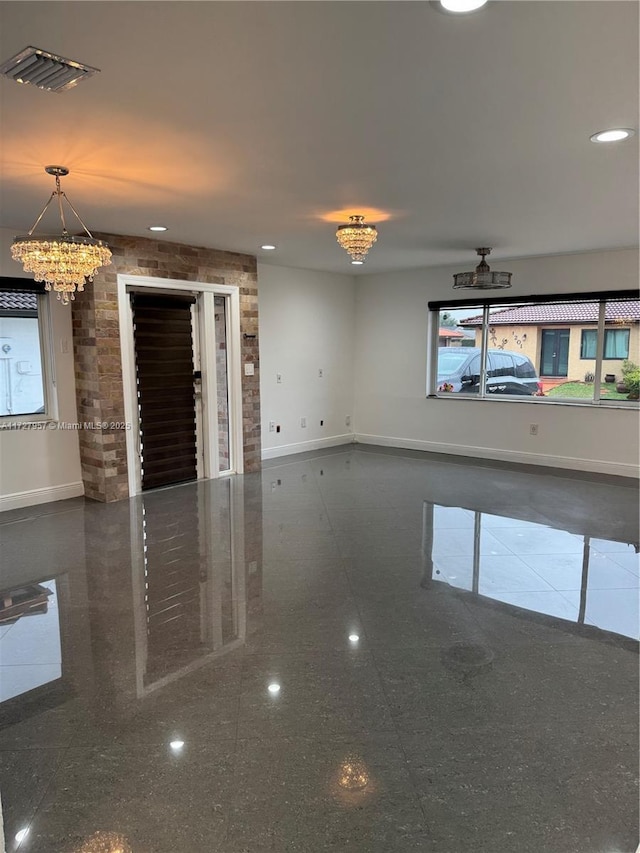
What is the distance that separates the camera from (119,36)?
170 cm

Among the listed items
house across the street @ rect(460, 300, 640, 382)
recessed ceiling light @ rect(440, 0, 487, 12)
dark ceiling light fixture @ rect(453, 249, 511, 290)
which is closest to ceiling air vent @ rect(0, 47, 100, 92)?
recessed ceiling light @ rect(440, 0, 487, 12)

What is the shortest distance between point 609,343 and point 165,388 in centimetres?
495

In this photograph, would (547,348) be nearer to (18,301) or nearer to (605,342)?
(605,342)

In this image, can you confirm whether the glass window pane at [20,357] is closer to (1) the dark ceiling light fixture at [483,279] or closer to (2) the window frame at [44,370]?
(2) the window frame at [44,370]

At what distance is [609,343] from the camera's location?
20.3 feet

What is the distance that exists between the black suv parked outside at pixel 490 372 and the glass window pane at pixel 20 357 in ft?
16.2

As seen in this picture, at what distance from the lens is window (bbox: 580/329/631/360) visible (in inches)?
239

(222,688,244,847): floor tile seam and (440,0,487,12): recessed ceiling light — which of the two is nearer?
(440,0,487,12): recessed ceiling light

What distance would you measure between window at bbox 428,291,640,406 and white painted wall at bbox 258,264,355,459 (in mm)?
1331

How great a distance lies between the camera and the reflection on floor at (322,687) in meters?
1.73

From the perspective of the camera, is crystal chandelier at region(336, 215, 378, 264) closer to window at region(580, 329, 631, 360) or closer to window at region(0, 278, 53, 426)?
window at region(0, 278, 53, 426)

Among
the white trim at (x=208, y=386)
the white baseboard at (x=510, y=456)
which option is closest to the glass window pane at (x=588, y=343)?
the white baseboard at (x=510, y=456)

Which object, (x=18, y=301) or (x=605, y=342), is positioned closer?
(x=18, y=301)

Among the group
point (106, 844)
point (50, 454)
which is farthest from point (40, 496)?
point (106, 844)
